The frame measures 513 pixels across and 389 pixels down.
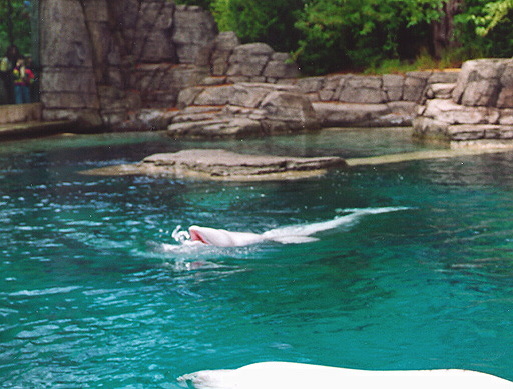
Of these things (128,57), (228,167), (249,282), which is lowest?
(249,282)

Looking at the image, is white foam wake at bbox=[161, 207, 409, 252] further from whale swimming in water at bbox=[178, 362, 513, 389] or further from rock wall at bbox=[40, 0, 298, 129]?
rock wall at bbox=[40, 0, 298, 129]

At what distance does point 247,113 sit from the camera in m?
20.3

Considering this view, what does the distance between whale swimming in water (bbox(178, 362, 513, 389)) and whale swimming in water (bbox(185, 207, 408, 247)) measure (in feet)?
12.1

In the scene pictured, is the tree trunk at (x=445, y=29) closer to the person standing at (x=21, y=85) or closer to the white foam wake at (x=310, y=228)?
the person standing at (x=21, y=85)

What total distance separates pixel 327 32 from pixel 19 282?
1993cm

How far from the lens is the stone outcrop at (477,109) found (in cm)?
1577

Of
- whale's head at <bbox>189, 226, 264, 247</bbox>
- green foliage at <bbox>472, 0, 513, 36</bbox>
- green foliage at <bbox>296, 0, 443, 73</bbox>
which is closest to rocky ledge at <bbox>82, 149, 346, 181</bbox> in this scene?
whale's head at <bbox>189, 226, 264, 247</bbox>

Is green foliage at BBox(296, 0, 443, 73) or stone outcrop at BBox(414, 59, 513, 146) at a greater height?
green foliage at BBox(296, 0, 443, 73)

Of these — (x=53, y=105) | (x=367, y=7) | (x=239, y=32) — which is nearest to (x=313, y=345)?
(x=53, y=105)

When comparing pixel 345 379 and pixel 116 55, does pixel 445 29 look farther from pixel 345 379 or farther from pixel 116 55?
pixel 345 379

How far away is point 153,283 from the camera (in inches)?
227

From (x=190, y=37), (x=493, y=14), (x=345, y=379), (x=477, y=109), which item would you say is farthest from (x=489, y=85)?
(x=345, y=379)

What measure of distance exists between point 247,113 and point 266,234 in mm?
13281

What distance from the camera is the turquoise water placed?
4246 mm
